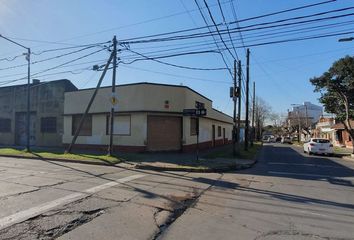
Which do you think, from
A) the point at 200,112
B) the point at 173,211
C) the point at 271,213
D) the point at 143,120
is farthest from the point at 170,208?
the point at 143,120

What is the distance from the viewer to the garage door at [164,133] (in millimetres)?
22922

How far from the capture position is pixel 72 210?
7.03 meters

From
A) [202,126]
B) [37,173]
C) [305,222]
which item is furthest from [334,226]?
[202,126]

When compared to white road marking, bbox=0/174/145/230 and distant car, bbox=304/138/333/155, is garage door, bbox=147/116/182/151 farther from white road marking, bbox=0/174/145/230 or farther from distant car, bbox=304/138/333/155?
white road marking, bbox=0/174/145/230

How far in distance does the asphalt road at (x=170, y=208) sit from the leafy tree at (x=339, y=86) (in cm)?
1975

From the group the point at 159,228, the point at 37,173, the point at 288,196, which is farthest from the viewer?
the point at 37,173

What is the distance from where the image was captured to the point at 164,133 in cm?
2330

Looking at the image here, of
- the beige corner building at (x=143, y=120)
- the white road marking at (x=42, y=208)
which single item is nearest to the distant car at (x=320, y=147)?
the beige corner building at (x=143, y=120)

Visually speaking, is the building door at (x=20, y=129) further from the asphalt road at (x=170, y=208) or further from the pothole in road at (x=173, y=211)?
the pothole in road at (x=173, y=211)

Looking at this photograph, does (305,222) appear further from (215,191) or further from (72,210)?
(72,210)

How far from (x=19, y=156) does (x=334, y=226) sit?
1895 centimetres

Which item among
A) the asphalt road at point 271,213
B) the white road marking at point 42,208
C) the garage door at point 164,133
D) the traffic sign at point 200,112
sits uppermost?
the traffic sign at point 200,112

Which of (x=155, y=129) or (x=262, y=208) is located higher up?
(x=155, y=129)

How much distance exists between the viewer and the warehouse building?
28484mm
